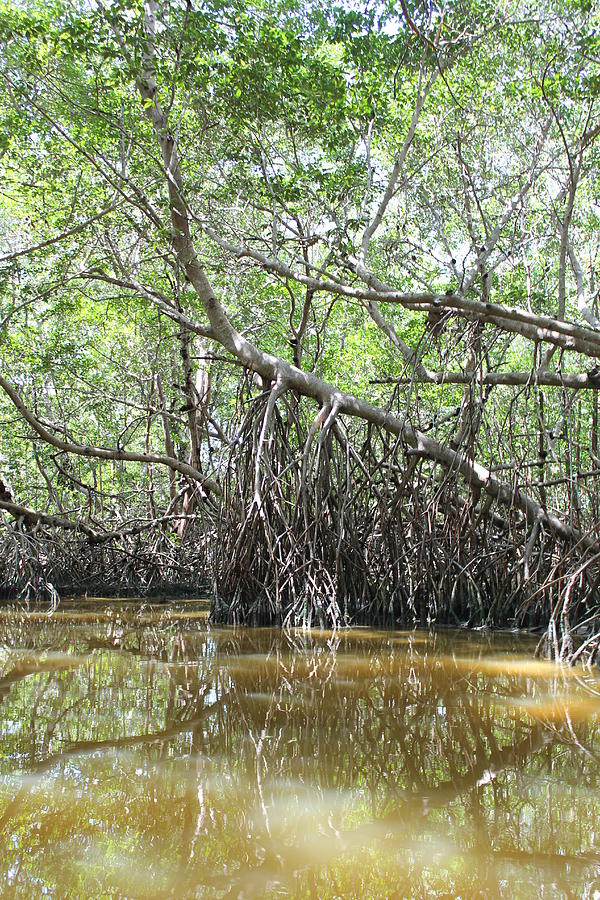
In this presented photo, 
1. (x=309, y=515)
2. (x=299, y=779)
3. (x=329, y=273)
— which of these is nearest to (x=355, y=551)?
(x=309, y=515)

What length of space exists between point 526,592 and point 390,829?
145 inches

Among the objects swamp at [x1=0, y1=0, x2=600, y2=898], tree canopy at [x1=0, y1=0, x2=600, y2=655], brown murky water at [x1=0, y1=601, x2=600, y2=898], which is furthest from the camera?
tree canopy at [x1=0, y1=0, x2=600, y2=655]

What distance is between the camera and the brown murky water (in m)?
1.27

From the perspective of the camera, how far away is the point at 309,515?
5078mm

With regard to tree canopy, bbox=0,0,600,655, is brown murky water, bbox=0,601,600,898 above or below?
below

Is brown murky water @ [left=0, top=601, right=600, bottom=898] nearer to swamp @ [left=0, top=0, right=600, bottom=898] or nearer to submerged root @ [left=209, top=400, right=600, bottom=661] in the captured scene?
swamp @ [left=0, top=0, right=600, bottom=898]

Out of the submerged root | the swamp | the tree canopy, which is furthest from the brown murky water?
the submerged root

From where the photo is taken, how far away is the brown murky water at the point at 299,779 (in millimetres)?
1271

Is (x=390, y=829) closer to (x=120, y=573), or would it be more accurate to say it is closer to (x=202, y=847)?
(x=202, y=847)

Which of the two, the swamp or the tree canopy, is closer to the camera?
the swamp

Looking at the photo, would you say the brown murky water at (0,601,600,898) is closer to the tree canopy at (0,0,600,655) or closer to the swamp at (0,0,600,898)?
the swamp at (0,0,600,898)

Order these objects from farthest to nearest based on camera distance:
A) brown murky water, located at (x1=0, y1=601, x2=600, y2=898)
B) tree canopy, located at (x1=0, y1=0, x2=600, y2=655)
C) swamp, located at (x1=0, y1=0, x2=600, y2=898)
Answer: tree canopy, located at (x1=0, y1=0, x2=600, y2=655), swamp, located at (x1=0, y1=0, x2=600, y2=898), brown murky water, located at (x1=0, y1=601, x2=600, y2=898)

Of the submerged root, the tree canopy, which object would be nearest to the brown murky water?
the tree canopy

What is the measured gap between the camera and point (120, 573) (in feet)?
27.7
